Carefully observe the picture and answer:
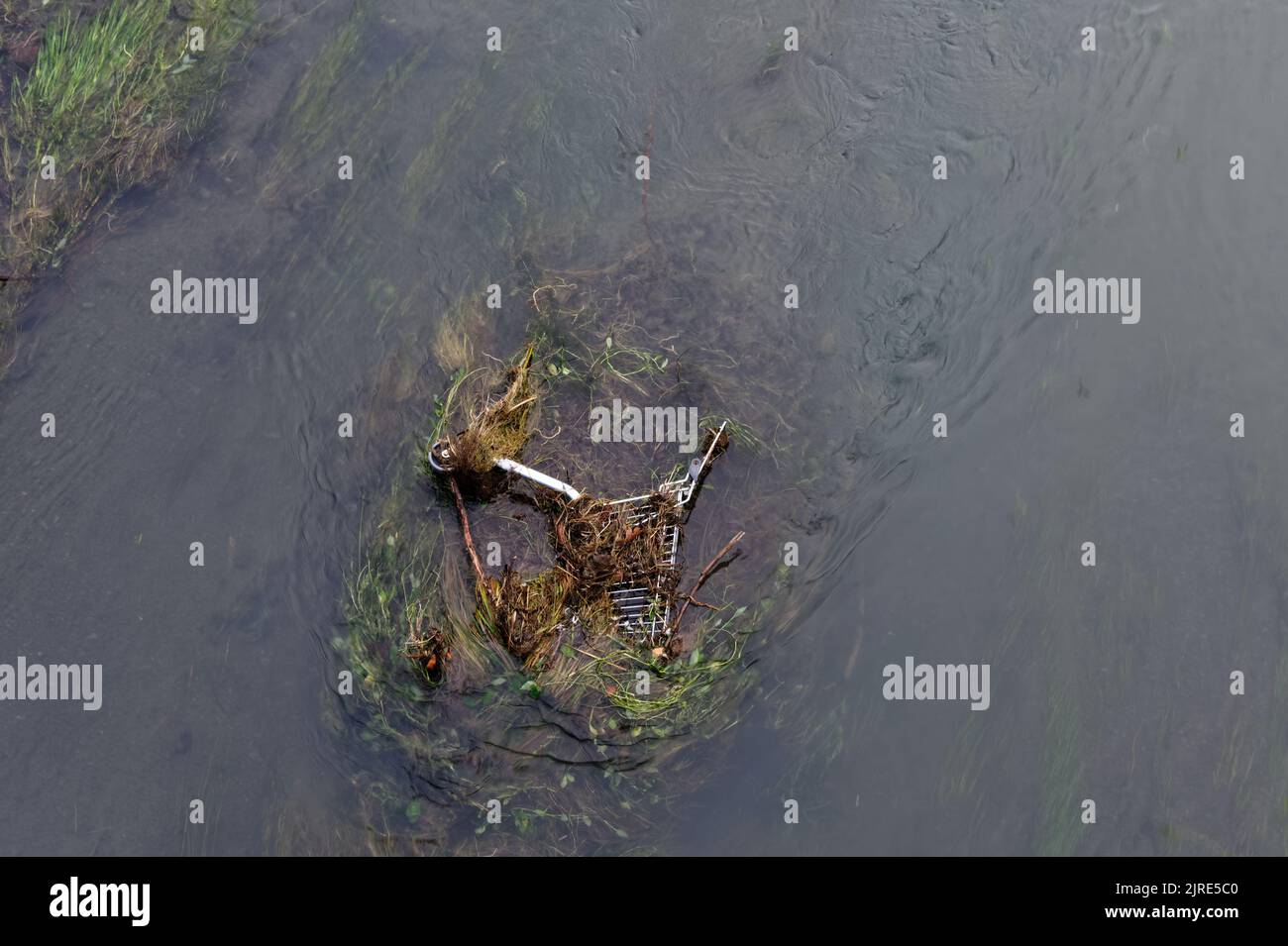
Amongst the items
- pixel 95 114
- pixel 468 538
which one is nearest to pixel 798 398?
pixel 468 538

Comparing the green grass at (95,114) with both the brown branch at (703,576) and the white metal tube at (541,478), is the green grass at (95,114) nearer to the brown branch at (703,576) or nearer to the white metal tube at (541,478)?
the white metal tube at (541,478)

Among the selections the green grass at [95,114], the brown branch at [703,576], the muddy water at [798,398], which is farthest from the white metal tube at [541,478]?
the green grass at [95,114]

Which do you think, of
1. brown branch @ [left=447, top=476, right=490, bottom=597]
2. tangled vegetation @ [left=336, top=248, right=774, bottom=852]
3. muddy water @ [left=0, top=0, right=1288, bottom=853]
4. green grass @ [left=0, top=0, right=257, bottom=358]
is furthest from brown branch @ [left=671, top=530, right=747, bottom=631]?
green grass @ [left=0, top=0, right=257, bottom=358]

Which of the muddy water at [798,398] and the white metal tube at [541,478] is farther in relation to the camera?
the muddy water at [798,398]

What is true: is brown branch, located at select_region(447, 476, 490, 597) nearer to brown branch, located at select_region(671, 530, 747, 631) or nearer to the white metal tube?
the white metal tube
